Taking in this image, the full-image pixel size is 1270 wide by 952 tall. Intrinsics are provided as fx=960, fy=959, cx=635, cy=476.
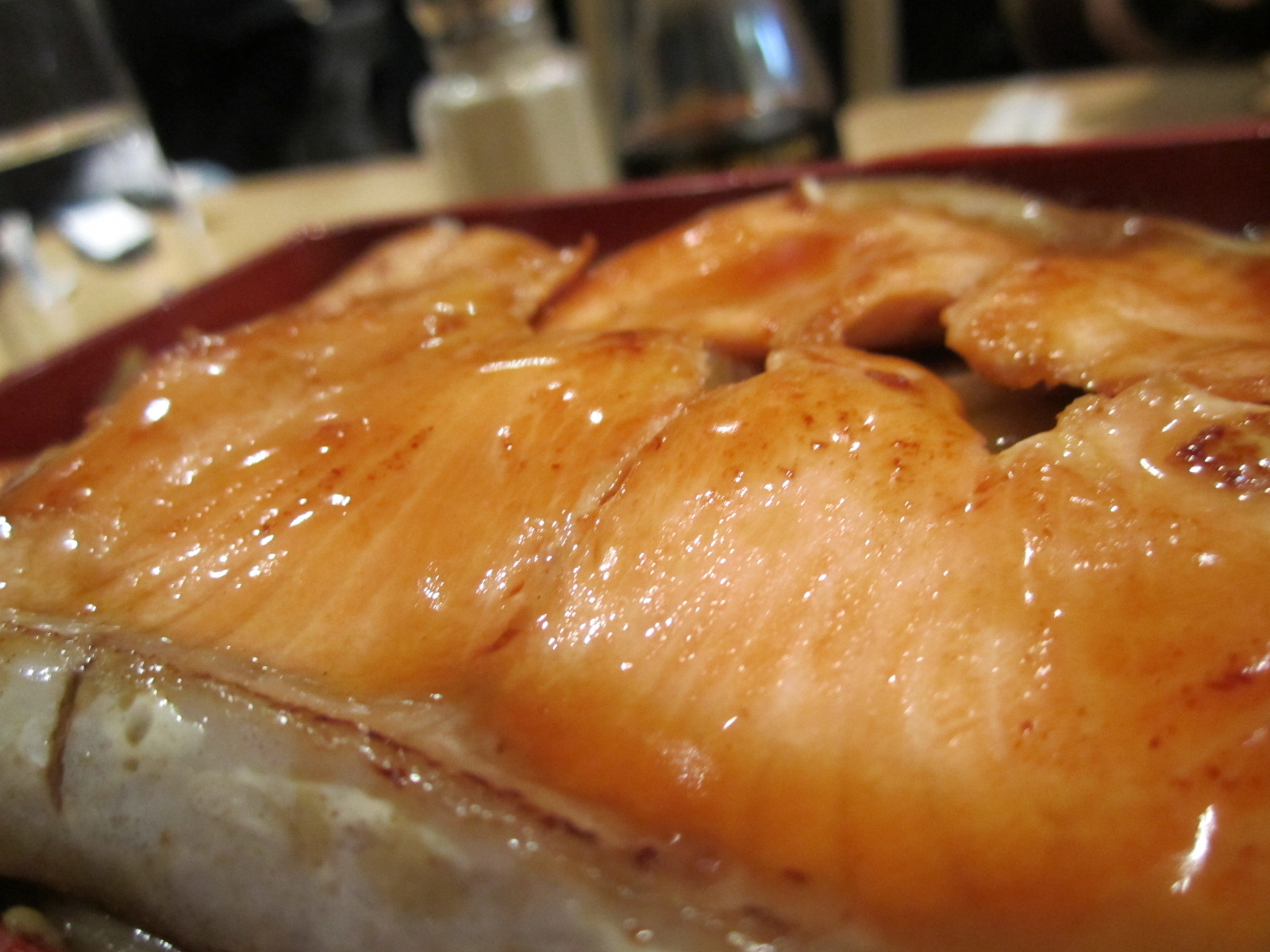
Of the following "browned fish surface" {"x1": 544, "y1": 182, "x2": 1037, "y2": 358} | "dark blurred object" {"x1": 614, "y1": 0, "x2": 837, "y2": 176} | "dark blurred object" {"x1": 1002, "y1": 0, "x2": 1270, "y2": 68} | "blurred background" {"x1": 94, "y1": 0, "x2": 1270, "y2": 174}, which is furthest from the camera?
"blurred background" {"x1": 94, "y1": 0, "x2": 1270, "y2": 174}

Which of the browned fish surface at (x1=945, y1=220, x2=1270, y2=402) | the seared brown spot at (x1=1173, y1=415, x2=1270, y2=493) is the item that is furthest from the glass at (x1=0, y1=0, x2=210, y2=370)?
the seared brown spot at (x1=1173, y1=415, x2=1270, y2=493)

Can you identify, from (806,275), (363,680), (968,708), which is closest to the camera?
(968,708)

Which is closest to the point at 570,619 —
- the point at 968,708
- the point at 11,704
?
the point at 968,708

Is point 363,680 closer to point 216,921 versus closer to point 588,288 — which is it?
point 216,921

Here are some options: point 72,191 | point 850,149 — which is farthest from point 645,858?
point 72,191

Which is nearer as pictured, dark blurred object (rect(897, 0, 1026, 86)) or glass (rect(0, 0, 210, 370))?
glass (rect(0, 0, 210, 370))

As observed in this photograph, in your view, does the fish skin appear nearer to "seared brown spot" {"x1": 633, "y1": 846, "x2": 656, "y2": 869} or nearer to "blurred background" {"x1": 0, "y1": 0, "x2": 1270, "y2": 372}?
"seared brown spot" {"x1": 633, "y1": 846, "x2": 656, "y2": 869}
